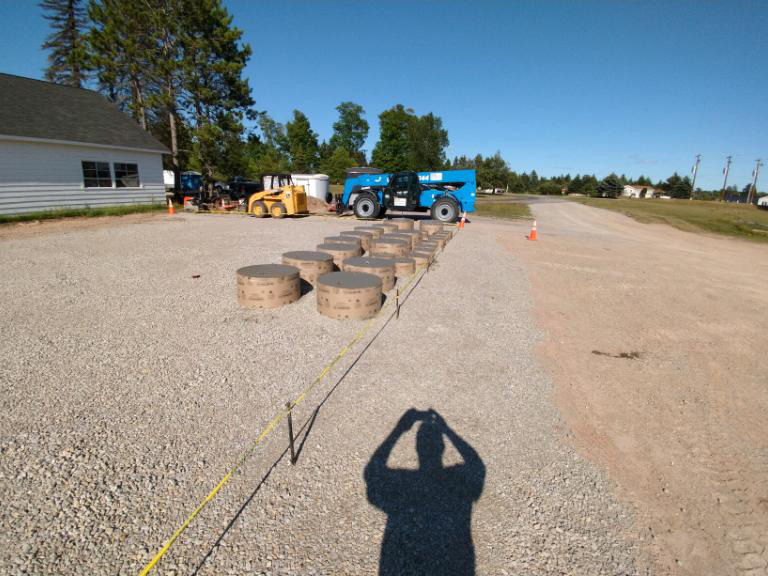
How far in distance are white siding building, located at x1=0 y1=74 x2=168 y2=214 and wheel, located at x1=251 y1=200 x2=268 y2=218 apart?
5.79 meters

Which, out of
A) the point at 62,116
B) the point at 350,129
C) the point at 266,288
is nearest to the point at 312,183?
the point at 62,116

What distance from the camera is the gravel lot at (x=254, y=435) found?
2471mm

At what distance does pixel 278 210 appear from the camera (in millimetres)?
19094

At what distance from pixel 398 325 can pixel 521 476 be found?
3274 millimetres

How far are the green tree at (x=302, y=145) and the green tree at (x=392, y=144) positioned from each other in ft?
40.5

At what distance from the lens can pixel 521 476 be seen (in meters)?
3.11

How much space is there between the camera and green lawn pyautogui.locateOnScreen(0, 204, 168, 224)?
48.8ft

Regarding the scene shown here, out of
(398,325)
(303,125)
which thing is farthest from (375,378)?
(303,125)

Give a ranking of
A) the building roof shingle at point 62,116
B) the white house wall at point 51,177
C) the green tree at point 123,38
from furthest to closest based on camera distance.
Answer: the green tree at point 123,38 → the building roof shingle at point 62,116 → the white house wall at point 51,177

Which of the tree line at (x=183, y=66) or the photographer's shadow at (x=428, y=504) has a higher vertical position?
the tree line at (x=183, y=66)

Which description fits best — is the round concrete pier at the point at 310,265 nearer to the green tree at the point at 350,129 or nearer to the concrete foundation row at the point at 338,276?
the concrete foundation row at the point at 338,276

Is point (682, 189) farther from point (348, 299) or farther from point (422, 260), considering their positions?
point (348, 299)

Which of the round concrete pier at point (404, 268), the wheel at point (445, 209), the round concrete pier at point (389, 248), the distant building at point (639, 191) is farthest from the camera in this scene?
the distant building at point (639, 191)

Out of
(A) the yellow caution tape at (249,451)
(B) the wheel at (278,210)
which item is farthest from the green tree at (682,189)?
(A) the yellow caution tape at (249,451)
